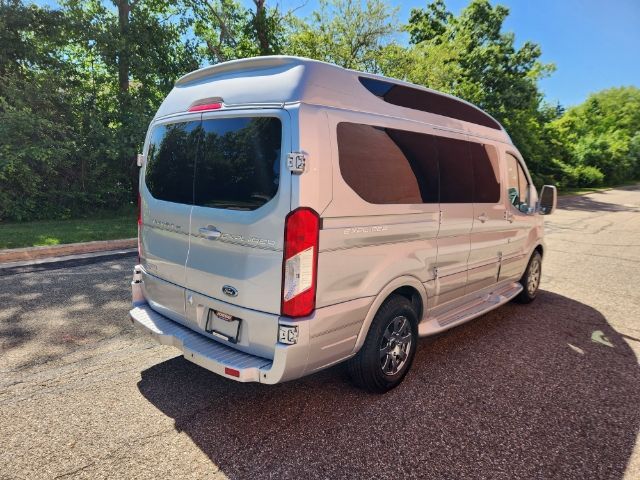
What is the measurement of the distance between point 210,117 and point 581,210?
2041cm

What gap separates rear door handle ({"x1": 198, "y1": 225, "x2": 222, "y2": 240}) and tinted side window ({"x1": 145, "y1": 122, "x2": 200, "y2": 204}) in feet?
1.04

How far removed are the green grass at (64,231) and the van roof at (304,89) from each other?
19.6ft

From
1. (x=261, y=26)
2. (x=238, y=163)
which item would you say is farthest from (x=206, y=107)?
(x=261, y=26)

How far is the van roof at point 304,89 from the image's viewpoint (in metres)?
2.65

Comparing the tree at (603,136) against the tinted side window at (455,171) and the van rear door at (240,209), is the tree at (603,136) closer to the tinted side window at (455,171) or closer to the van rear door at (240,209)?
the tinted side window at (455,171)

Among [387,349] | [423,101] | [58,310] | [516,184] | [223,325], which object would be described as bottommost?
[58,310]

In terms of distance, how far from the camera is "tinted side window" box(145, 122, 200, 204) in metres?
3.13

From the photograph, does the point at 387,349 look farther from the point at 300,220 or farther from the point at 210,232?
the point at 210,232

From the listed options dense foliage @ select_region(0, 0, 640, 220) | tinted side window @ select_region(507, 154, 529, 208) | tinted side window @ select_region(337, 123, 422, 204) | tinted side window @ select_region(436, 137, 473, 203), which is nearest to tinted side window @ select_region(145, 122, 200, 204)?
tinted side window @ select_region(337, 123, 422, 204)

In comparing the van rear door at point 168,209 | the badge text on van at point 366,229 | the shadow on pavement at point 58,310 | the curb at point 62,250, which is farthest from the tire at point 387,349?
the curb at point 62,250

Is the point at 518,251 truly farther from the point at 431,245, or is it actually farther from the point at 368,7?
the point at 368,7

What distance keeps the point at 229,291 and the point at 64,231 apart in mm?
8016

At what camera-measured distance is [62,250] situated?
7.52 metres

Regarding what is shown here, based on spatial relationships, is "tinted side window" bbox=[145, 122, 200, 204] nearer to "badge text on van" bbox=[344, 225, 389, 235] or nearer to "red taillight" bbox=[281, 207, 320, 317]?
"red taillight" bbox=[281, 207, 320, 317]
